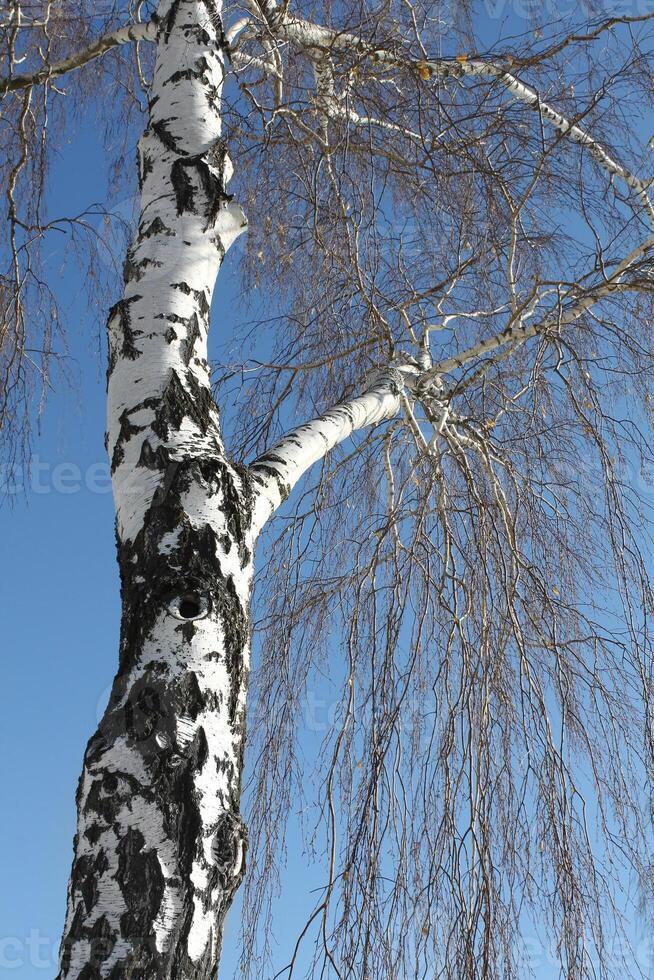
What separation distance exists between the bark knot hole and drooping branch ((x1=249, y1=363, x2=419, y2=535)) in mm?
266

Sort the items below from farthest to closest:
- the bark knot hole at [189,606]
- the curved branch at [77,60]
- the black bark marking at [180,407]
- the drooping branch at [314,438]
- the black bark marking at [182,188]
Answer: the curved branch at [77,60] < the black bark marking at [182,188] < the drooping branch at [314,438] < the black bark marking at [180,407] < the bark knot hole at [189,606]

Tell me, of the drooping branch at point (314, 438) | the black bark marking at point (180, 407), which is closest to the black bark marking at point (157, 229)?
the black bark marking at point (180, 407)

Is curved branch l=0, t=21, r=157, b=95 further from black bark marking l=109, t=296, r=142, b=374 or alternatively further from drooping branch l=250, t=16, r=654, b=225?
black bark marking l=109, t=296, r=142, b=374

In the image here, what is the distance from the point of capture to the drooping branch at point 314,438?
1.90 meters

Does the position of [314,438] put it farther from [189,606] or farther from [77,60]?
[77,60]

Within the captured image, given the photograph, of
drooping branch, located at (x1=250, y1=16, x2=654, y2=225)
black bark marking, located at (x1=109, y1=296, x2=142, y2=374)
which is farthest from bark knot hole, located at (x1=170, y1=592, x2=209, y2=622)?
drooping branch, located at (x1=250, y1=16, x2=654, y2=225)

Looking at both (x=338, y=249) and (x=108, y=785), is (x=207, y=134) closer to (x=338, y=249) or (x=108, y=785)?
(x=338, y=249)

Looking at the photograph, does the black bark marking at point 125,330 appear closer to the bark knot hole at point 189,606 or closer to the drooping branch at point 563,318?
the bark knot hole at point 189,606

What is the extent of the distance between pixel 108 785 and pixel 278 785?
1.08 meters

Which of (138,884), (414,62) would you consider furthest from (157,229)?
(138,884)

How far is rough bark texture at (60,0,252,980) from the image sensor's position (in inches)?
52.9

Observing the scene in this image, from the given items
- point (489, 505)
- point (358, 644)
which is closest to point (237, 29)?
point (489, 505)

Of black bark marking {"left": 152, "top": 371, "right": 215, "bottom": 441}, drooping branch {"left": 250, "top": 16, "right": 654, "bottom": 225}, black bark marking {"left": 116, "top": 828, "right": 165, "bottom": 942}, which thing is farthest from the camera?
drooping branch {"left": 250, "top": 16, "right": 654, "bottom": 225}

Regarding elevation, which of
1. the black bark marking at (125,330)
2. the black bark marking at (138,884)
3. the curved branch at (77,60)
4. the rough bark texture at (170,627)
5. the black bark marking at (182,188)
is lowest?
the black bark marking at (138,884)
